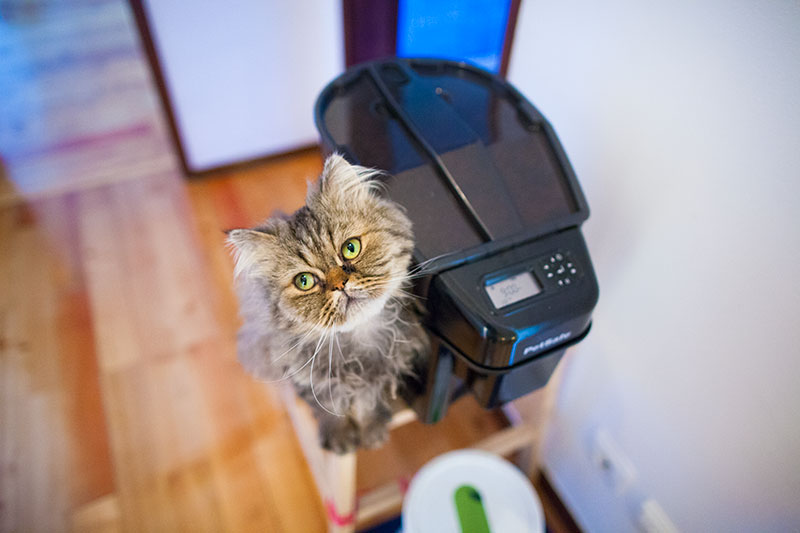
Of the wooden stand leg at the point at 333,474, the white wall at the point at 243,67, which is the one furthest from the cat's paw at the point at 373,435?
the white wall at the point at 243,67

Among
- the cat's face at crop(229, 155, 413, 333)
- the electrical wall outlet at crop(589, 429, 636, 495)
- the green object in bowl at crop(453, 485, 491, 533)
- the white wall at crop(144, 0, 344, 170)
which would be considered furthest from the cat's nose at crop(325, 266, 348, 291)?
the white wall at crop(144, 0, 344, 170)

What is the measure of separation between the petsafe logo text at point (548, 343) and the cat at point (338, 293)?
0.17 metres

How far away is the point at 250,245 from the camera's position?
749 mm

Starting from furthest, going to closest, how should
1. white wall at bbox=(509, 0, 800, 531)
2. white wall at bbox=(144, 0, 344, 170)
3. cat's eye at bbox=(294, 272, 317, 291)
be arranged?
white wall at bbox=(144, 0, 344, 170)
cat's eye at bbox=(294, 272, 317, 291)
white wall at bbox=(509, 0, 800, 531)

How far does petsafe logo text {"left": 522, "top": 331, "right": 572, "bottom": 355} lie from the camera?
0.70 m

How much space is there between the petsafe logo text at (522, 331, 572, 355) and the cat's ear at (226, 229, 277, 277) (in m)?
0.42

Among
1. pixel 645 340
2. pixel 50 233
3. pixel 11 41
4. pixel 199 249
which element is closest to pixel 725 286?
pixel 645 340

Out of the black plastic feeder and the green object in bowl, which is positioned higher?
the black plastic feeder

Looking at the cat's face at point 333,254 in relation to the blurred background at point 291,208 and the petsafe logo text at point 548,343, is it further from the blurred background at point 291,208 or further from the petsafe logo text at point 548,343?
the blurred background at point 291,208

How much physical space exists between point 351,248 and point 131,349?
131 centimetres

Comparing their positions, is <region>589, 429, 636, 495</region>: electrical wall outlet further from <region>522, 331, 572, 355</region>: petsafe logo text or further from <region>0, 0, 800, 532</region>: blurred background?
<region>522, 331, 572, 355</region>: petsafe logo text

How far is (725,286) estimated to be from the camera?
2.52ft

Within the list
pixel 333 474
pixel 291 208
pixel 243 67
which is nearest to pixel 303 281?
pixel 333 474

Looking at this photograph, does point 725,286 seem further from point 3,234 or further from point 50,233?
point 3,234
